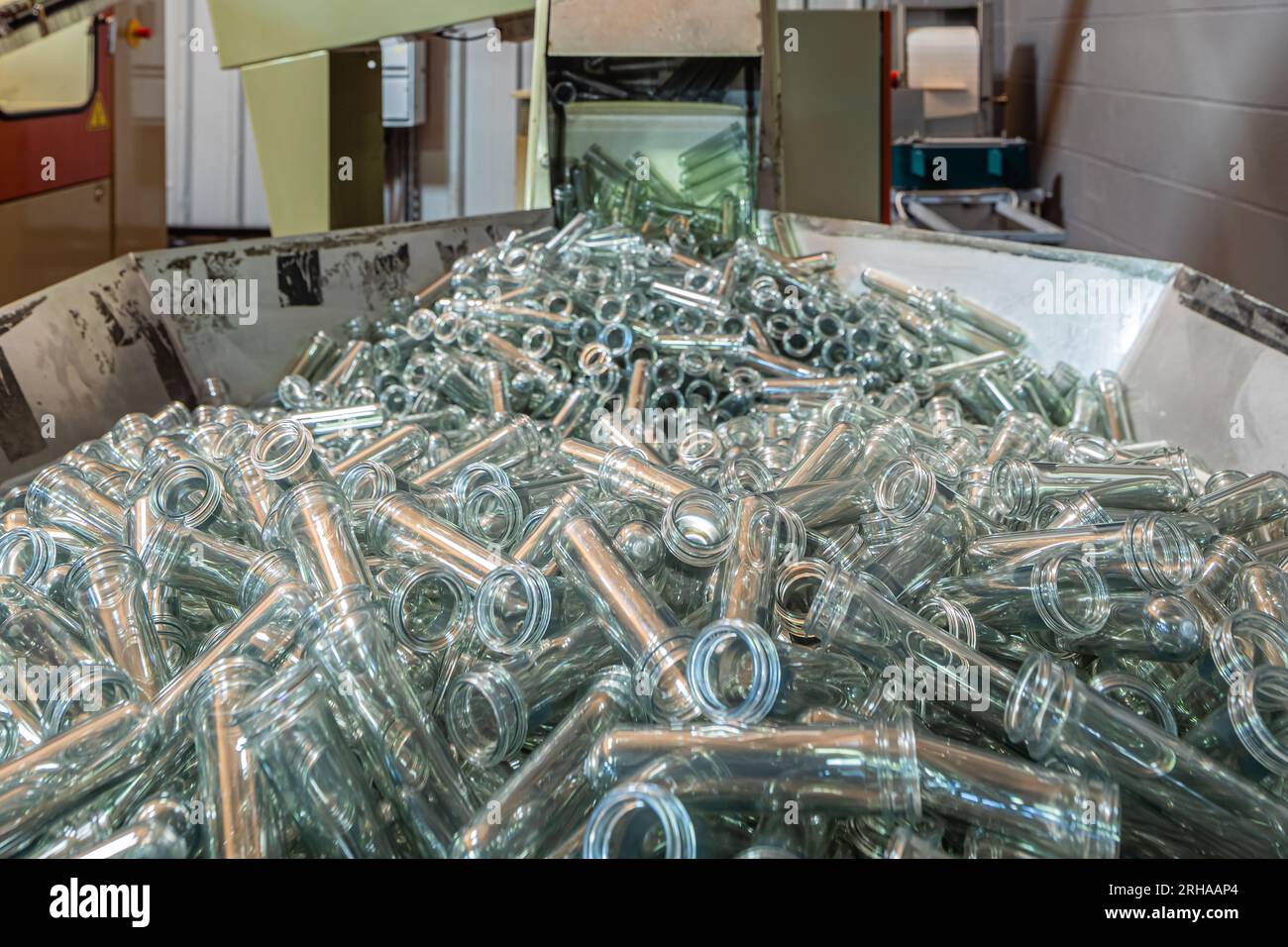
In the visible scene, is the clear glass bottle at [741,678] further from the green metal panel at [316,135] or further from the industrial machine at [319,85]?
the green metal panel at [316,135]

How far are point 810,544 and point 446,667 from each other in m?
0.46

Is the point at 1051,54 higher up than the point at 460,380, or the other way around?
the point at 1051,54

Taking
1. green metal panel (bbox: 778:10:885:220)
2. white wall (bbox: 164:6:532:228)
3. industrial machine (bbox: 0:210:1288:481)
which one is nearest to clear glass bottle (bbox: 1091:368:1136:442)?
industrial machine (bbox: 0:210:1288:481)

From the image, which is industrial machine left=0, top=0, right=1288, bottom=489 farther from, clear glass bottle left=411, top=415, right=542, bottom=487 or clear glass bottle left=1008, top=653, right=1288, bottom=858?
clear glass bottle left=1008, top=653, right=1288, bottom=858

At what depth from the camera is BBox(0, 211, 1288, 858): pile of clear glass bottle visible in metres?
0.75

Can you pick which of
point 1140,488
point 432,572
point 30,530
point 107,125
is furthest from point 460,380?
point 107,125

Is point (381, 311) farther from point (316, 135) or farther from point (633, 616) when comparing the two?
point (633, 616)

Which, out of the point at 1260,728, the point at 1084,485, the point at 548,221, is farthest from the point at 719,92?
the point at 1260,728

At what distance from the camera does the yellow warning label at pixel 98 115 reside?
143 inches

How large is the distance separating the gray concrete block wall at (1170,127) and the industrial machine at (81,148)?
3.60m

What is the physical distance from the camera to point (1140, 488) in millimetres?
1411

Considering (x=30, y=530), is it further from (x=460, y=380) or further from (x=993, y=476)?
(x=993, y=476)

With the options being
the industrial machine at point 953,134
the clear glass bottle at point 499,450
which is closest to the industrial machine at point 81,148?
the clear glass bottle at point 499,450

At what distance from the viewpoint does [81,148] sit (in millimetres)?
3561
